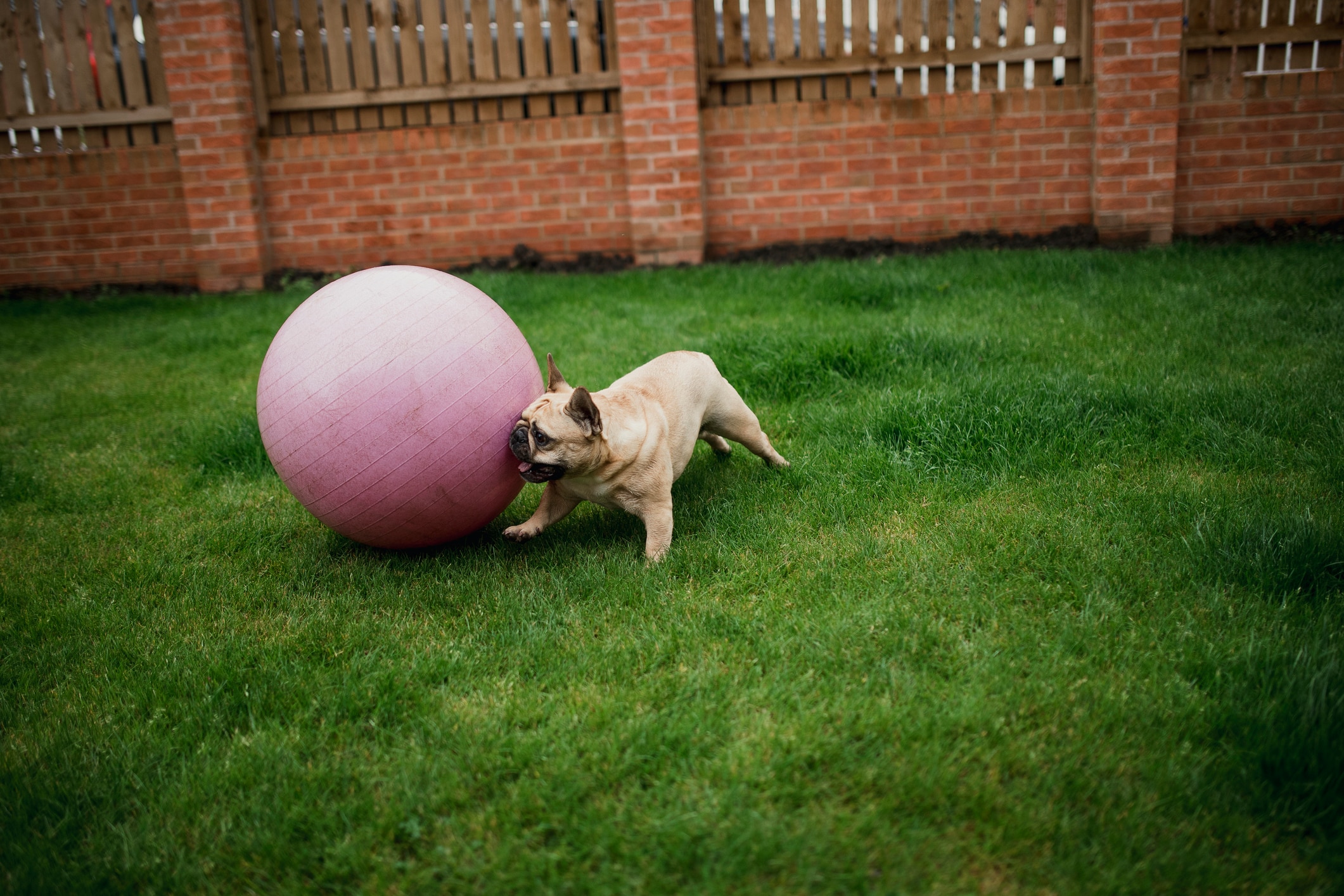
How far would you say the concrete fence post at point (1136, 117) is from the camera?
714 centimetres

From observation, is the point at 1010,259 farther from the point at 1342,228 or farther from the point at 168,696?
the point at 168,696

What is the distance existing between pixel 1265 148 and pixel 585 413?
7207 mm

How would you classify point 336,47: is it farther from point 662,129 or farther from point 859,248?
point 859,248

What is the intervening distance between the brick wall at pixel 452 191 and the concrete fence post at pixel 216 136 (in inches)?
9.7

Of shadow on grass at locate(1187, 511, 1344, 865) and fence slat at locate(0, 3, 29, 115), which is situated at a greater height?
fence slat at locate(0, 3, 29, 115)

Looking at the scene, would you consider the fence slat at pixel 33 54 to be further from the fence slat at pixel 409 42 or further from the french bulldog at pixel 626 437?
the french bulldog at pixel 626 437

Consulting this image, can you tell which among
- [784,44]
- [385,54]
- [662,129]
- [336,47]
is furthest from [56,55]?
[784,44]

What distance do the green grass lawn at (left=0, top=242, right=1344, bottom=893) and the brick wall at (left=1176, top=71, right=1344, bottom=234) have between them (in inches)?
119

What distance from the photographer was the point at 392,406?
300cm

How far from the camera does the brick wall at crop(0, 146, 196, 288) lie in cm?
852

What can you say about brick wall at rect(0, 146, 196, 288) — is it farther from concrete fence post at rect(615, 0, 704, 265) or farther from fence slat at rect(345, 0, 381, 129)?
concrete fence post at rect(615, 0, 704, 265)

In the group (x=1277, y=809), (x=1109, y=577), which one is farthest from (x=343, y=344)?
(x=1277, y=809)

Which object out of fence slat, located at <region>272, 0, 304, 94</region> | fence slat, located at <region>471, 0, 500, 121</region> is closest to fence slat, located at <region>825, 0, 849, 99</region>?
fence slat, located at <region>471, 0, 500, 121</region>

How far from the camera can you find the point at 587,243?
823 cm
